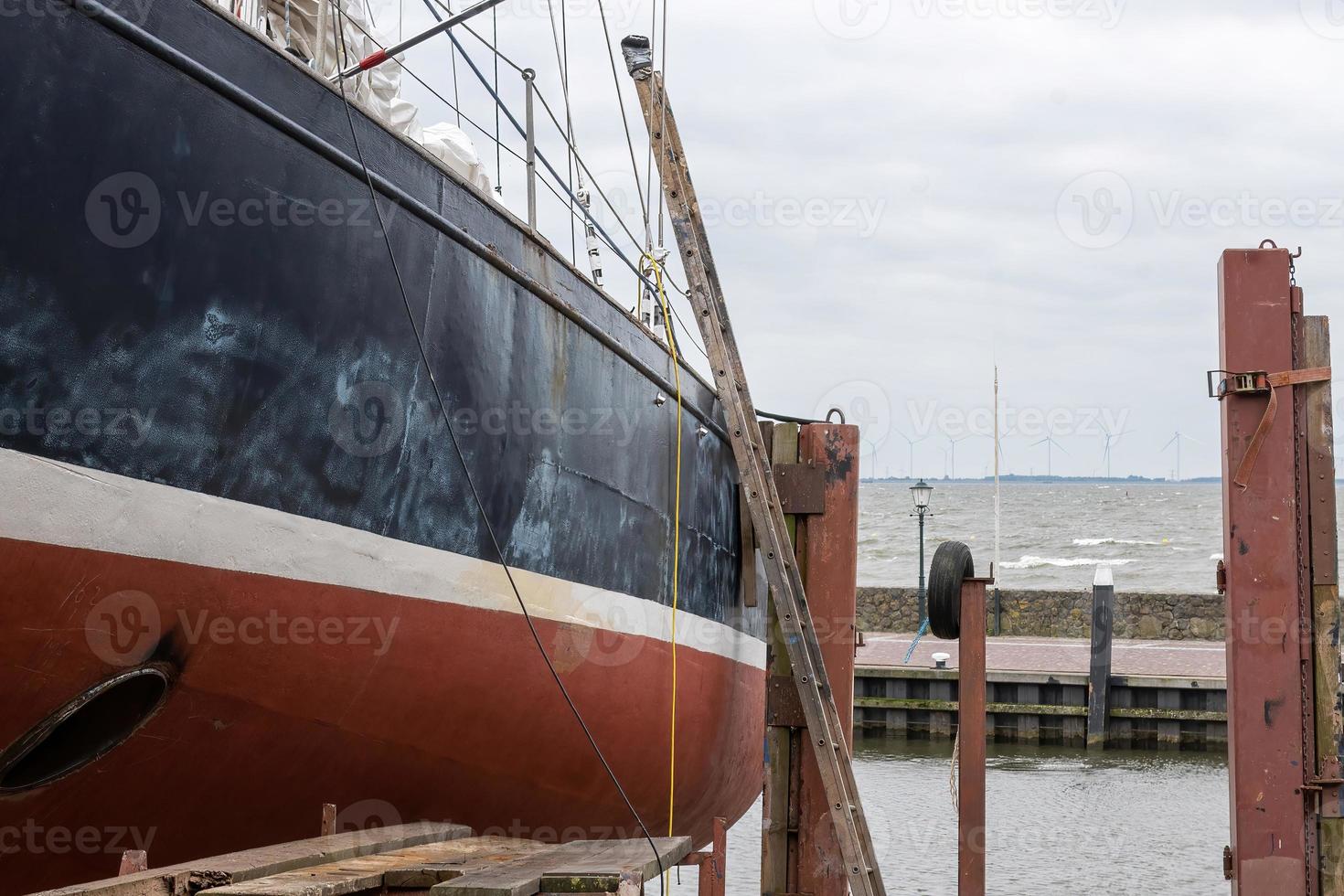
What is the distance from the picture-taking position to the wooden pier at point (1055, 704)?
18.2 metres

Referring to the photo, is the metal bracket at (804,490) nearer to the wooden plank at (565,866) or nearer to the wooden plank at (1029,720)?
the wooden plank at (565,866)

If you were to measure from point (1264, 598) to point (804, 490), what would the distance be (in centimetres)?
240

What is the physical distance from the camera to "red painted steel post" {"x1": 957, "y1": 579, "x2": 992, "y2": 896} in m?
6.63

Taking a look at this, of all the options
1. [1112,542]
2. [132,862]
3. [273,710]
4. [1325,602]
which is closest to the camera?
[132,862]

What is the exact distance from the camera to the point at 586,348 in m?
5.65

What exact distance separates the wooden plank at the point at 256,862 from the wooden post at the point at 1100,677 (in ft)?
51.2

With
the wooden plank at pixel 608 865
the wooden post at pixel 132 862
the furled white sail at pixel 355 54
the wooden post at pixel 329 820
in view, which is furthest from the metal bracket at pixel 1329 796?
the wooden post at pixel 132 862

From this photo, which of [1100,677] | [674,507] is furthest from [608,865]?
[1100,677]

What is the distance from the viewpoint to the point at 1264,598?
209 inches

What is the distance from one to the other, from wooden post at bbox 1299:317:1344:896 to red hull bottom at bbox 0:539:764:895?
2.94 m

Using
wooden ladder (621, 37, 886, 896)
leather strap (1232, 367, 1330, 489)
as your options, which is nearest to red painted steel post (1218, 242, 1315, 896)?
leather strap (1232, 367, 1330, 489)

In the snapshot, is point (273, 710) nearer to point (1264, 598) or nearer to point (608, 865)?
point (608, 865)

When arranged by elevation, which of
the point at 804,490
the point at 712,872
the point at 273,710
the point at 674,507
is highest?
the point at 804,490

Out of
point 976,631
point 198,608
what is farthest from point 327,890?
point 976,631
